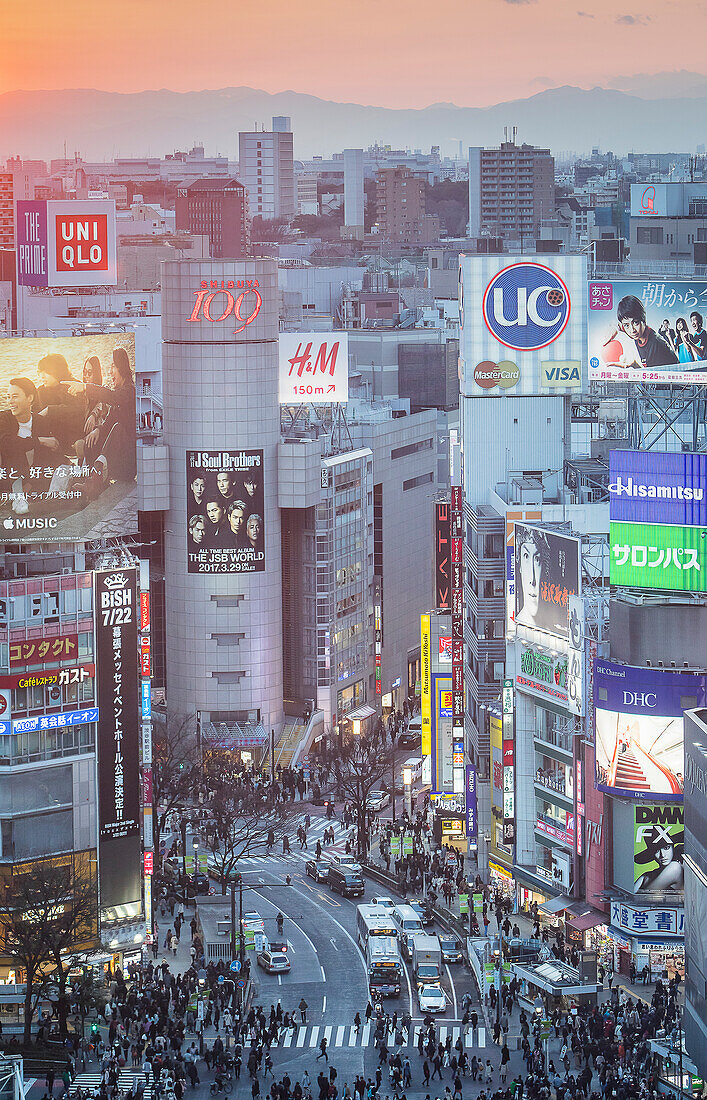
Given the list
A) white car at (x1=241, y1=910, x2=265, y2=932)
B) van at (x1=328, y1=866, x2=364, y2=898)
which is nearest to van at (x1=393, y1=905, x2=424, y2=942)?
van at (x1=328, y1=866, x2=364, y2=898)

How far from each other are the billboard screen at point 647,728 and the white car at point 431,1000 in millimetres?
8609

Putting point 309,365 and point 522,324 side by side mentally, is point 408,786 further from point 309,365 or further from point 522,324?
point 309,365

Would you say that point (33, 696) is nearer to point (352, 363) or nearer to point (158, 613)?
point (158, 613)

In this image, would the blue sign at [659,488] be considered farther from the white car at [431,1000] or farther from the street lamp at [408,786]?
the street lamp at [408,786]

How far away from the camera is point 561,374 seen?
289ft

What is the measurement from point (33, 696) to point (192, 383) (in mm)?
32056

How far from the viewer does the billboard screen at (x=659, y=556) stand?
64.2m

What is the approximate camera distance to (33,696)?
209 ft

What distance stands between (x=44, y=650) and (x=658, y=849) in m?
19.9

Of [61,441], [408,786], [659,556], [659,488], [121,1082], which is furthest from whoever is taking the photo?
[408,786]

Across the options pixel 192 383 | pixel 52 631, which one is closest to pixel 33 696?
pixel 52 631

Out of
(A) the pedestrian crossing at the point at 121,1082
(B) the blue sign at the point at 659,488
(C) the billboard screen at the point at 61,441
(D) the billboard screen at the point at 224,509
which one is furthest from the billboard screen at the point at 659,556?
(D) the billboard screen at the point at 224,509

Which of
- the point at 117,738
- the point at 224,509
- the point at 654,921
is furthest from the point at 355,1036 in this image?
the point at 224,509

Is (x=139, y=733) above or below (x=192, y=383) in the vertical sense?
below
